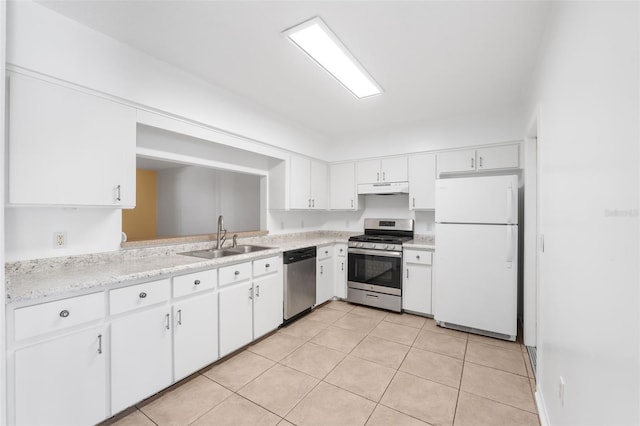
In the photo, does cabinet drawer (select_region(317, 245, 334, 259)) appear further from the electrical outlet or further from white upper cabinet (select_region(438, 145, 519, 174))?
the electrical outlet

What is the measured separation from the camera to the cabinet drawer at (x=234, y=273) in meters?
2.40

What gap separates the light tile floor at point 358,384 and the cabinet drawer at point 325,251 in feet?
3.39

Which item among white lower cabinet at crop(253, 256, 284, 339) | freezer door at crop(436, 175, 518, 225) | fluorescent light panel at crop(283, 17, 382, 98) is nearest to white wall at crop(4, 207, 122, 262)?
white lower cabinet at crop(253, 256, 284, 339)

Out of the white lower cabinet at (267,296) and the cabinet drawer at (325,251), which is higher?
the cabinet drawer at (325,251)

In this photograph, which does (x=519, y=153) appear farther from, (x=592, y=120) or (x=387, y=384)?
(x=387, y=384)

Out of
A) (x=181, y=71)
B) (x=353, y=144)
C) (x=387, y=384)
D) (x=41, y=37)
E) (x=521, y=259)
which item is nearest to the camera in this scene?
(x=41, y=37)

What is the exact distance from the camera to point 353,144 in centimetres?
439

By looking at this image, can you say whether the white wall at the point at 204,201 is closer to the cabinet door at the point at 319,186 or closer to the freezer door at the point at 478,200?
the cabinet door at the point at 319,186

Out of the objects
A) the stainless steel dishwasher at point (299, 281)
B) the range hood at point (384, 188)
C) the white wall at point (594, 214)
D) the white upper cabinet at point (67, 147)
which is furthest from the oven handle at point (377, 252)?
the white upper cabinet at point (67, 147)

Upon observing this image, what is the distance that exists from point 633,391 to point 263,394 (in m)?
2.01

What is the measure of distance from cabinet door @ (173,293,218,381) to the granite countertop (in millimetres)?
282

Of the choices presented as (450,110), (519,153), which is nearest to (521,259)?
(519,153)

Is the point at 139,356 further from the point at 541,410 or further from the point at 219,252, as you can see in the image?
the point at 541,410

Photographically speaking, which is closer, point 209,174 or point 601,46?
point 601,46
